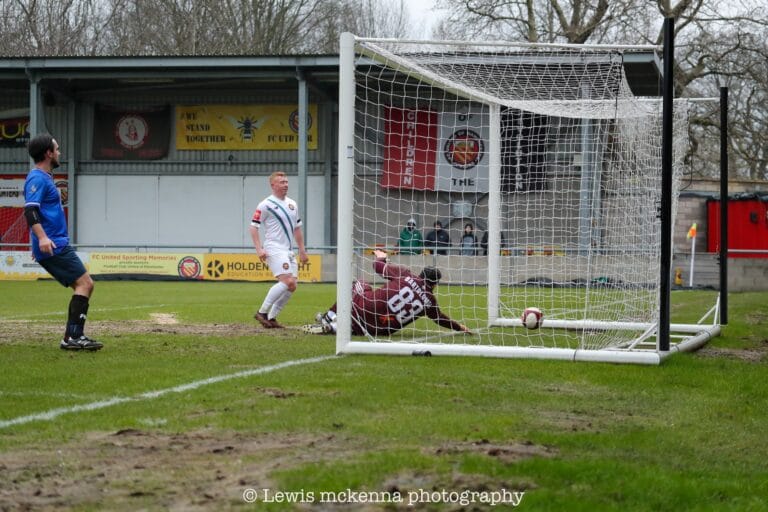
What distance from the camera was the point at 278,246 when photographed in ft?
40.7

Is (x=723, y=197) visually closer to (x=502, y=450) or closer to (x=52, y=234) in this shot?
(x=52, y=234)

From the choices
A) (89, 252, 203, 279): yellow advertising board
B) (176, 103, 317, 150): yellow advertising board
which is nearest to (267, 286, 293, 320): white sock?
(89, 252, 203, 279): yellow advertising board

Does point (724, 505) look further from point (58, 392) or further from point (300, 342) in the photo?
point (300, 342)

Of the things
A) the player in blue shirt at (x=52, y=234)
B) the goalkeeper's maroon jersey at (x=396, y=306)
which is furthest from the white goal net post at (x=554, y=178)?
the player in blue shirt at (x=52, y=234)

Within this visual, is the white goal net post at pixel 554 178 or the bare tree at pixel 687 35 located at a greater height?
the bare tree at pixel 687 35

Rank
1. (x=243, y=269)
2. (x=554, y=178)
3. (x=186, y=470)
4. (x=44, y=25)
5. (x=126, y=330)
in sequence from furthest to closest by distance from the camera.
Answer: (x=44, y=25) < (x=243, y=269) < (x=554, y=178) < (x=126, y=330) < (x=186, y=470)

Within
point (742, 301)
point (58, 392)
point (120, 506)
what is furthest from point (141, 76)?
point (120, 506)

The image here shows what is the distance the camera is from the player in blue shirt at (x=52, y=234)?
903 centimetres

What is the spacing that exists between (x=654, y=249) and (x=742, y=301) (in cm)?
1035

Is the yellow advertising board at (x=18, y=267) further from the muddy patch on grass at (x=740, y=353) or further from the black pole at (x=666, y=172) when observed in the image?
the black pole at (x=666, y=172)

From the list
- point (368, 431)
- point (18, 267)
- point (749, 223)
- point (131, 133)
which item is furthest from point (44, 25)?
point (368, 431)

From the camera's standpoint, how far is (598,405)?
6547mm

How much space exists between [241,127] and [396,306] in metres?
27.0

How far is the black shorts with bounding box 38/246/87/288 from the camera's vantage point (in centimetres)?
924
